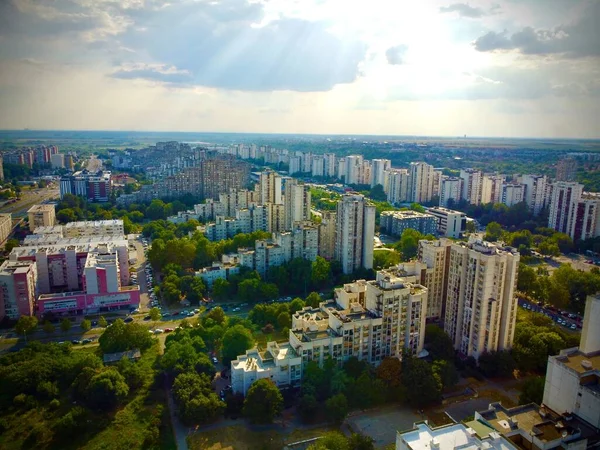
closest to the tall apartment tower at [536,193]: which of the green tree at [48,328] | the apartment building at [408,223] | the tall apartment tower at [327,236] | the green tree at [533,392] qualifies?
the apartment building at [408,223]

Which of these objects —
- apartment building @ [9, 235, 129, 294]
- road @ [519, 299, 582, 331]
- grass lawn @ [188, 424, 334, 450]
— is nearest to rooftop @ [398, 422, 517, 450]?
grass lawn @ [188, 424, 334, 450]

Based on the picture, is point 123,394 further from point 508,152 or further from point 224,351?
point 508,152

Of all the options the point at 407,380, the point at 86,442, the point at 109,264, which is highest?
the point at 109,264

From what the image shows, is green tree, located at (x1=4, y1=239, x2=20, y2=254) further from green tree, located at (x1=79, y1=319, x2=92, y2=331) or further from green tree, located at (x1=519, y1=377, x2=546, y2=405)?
green tree, located at (x1=519, y1=377, x2=546, y2=405)

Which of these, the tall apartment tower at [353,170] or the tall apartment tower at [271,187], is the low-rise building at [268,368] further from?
the tall apartment tower at [353,170]

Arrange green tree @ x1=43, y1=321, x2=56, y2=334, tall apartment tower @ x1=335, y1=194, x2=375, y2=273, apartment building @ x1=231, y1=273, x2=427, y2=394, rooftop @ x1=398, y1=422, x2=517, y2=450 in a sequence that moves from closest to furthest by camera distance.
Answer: rooftop @ x1=398, y1=422, x2=517, y2=450, apartment building @ x1=231, y1=273, x2=427, y2=394, green tree @ x1=43, y1=321, x2=56, y2=334, tall apartment tower @ x1=335, y1=194, x2=375, y2=273

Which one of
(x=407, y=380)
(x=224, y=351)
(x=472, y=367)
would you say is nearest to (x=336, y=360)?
(x=407, y=380)
